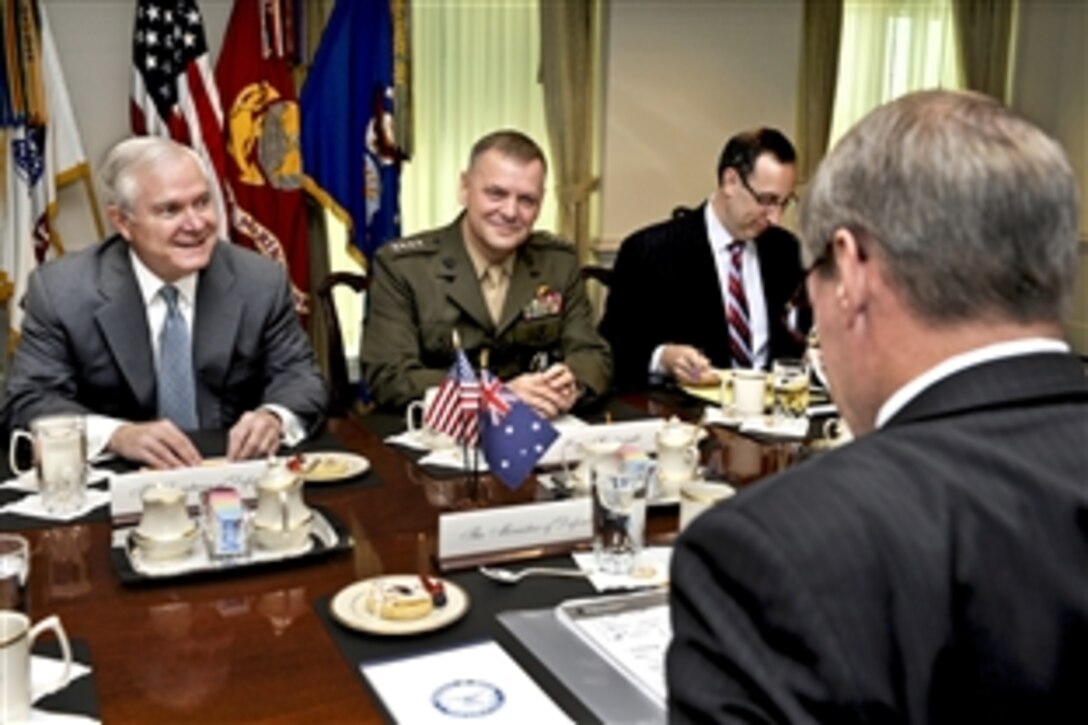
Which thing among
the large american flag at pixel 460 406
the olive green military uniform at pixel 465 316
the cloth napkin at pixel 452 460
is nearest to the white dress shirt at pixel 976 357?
the large american flag at pixel 460 406

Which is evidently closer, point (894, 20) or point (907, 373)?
point (907, 373)

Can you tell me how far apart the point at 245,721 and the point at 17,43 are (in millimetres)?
3210

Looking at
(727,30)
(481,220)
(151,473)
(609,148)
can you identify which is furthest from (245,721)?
(727,30)

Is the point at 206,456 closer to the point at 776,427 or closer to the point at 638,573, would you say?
the point at 638,573

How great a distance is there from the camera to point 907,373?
0.88 metres

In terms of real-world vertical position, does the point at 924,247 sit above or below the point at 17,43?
below

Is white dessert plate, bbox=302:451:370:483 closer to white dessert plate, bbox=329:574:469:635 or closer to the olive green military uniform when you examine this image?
white dessert plate, bbox=329:574:469:635

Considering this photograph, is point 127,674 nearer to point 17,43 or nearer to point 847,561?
point 847,561

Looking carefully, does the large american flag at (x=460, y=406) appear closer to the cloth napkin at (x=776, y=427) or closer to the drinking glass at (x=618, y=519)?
the drinking glass at (x=618, y=519)

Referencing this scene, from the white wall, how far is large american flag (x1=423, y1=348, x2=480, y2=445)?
2876 mm

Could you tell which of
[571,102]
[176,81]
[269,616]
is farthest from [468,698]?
[571,102]

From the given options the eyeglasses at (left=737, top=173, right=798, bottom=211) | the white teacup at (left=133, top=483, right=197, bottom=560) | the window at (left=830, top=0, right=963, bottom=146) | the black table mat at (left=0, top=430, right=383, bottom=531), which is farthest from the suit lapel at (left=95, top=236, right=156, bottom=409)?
the window at (left=830, top=0, right=963, bottom=146)

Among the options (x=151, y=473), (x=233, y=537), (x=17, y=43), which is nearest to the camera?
(x=233, y=537)

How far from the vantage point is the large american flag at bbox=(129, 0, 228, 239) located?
12.7ft
